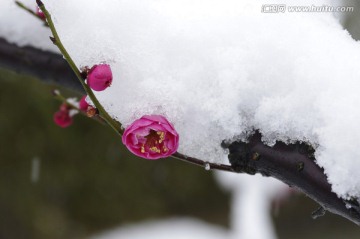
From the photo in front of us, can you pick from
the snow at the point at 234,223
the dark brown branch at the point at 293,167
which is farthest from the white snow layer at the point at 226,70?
the snow at the point at 234,223

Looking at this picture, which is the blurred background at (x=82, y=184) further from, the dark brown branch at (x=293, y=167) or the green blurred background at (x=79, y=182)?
the dark brown branch at (x=293, y=167)

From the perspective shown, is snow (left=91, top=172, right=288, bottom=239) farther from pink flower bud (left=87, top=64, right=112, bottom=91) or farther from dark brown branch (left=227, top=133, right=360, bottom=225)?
pink flower bud (left=87, top=64, right=112, bottom=91)

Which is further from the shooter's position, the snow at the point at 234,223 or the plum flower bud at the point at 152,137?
the snow at the point at 234,223

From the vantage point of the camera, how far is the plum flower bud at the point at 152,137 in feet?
2.48

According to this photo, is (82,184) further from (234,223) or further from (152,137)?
(152,137)

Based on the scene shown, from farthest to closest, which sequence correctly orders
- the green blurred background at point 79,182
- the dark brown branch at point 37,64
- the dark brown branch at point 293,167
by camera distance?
the green blurred background at point 79,182
the dark brown branch at point 37,64
the dark brown branch at point 293,167

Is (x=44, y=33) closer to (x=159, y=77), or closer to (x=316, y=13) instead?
(x=159, y=77)

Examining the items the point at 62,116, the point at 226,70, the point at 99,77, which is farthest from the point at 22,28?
the point at 226,70

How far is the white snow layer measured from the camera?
0.76 meters

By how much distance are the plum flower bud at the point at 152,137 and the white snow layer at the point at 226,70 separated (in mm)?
51

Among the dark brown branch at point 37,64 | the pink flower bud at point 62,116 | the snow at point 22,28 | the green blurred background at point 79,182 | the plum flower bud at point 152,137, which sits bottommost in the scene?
the plum flower bud at point 152,137

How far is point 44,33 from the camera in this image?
3.68 feet

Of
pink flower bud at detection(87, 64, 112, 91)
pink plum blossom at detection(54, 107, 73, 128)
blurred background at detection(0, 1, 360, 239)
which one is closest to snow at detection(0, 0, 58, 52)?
pink plum blossom at detection(54, 107, 73, 128)

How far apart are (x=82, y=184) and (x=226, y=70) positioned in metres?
2.79
